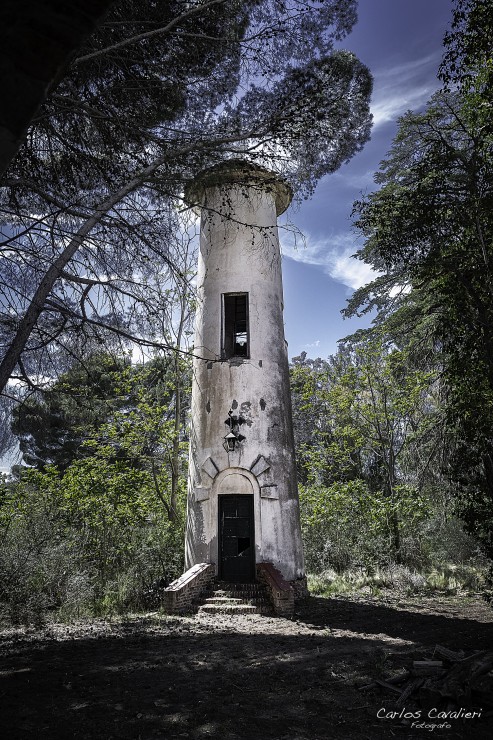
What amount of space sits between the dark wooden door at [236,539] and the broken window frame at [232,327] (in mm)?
3686

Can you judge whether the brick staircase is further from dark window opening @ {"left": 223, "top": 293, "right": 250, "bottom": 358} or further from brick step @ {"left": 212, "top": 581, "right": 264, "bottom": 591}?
dark window opening @ {"left": 223, "top": 293, "right": 250, "bottom": 358}

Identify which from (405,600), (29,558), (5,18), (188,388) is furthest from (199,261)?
→ (5,18)

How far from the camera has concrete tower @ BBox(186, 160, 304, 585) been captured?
11164mm

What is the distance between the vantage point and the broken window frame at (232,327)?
41.7 feet

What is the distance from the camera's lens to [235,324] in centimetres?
1346

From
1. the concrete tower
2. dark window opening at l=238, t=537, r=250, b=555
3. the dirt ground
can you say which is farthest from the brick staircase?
dark window opening at l=238, t=537, r=250, b=555

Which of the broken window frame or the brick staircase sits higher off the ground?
the broken window frame

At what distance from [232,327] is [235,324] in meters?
0.15

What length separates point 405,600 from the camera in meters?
11.6

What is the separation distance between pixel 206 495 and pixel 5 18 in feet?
35.4

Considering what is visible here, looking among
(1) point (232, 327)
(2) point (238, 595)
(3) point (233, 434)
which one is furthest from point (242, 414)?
(2) point (238, 595)

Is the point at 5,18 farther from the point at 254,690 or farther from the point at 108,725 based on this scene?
the point at 254,690

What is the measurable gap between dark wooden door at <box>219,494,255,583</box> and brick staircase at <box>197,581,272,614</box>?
43cm

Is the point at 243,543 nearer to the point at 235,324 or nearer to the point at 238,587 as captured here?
the point at 238,587
